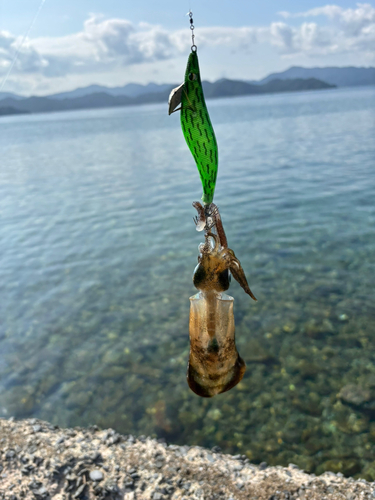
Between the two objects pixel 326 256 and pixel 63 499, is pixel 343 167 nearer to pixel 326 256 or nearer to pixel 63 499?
pixel 326 256

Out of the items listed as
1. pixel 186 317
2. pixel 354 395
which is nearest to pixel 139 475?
pixel 354 395

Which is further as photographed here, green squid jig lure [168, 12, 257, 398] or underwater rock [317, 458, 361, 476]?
underwater rock [317, 458, 361, 476]

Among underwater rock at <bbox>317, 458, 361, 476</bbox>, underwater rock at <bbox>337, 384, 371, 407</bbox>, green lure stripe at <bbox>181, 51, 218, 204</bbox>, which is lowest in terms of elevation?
underwater rock at <bbox>317, 458, 361, 476</bbox>

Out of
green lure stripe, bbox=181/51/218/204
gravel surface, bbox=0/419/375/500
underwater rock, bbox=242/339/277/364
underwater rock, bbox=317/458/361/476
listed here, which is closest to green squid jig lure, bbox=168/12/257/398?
green lure stripe, bbox=181/51/218/204

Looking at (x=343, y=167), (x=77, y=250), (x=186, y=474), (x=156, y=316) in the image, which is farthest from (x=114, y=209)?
(x=186, y=474)

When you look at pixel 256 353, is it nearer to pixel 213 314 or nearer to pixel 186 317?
pixel 186 317

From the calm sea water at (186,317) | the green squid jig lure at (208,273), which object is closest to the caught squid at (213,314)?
the green squid jig lure at (208,273)

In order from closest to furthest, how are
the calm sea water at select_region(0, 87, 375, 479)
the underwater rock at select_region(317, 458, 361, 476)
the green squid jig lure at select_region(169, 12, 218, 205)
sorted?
the green squid jig lure at select_region(169, 12, 218, 205) → the underwater rock at select_region(317, 458, 361, 476) → the calm sea water at select_region(0, 87, 375, 479)

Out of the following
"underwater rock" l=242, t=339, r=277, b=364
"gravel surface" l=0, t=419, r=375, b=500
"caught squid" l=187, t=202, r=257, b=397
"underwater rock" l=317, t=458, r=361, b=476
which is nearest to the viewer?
"caught squid" l=187, t=202, r=257, b=397

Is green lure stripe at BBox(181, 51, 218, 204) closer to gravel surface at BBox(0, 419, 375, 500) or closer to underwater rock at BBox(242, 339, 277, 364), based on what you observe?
gravel surface at BBox(0, 419, 375, 500)
